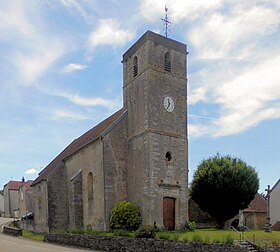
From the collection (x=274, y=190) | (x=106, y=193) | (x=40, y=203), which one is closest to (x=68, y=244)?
(x=106, y=193)

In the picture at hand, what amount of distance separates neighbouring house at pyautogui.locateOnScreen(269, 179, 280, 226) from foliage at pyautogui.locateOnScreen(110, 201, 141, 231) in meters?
17.8

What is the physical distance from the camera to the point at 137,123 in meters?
28.0

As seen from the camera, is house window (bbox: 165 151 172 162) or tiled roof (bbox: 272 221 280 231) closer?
house window (bbox: 165 151 172 162)

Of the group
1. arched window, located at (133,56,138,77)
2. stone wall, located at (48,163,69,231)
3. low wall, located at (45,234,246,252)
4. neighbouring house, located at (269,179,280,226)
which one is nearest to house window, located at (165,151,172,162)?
arched window, located at (133,56,138,77)

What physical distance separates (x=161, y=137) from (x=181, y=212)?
5.61 meters

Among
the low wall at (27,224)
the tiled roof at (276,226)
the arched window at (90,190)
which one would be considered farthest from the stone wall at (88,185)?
the tiled roof at (276,226)

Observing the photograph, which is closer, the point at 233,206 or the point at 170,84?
the point at 170,84

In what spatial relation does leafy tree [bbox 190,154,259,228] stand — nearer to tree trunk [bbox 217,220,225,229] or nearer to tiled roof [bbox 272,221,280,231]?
tree trunk [bbox 217,220,225,229]

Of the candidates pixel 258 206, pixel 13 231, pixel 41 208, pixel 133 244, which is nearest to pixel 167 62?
pixel 133 244

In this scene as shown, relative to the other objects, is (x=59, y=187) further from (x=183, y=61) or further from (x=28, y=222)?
(x=183, y=61)

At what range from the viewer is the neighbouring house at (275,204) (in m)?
37.4

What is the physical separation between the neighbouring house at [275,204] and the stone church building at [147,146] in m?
14.5

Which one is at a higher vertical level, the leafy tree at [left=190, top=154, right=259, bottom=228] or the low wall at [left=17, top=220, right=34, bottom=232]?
the leafy tree at [left=190, top=154, right=259, bottom=228]

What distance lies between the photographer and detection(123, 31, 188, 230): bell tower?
2620 centimetres
